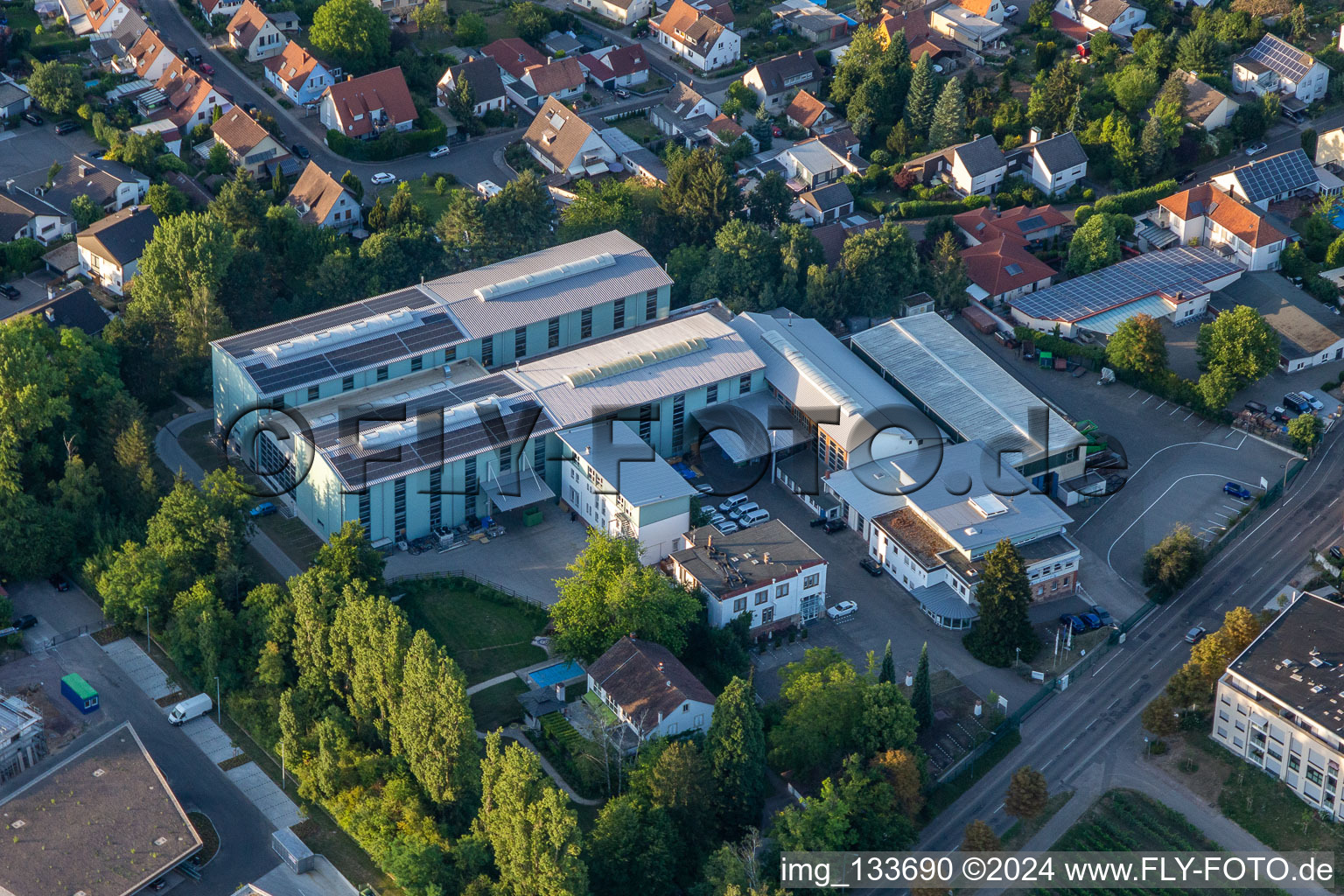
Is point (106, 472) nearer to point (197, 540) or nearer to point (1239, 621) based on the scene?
point (197, 540)

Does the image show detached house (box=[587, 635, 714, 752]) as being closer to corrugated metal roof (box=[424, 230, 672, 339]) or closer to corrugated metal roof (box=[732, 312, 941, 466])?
corrugated metal roof (box=[732, 312, 941, 466])

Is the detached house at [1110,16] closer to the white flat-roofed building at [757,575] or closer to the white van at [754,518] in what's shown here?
the white van at [754,518]

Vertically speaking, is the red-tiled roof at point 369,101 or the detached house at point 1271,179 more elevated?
the red-tiled roof at point 369,101

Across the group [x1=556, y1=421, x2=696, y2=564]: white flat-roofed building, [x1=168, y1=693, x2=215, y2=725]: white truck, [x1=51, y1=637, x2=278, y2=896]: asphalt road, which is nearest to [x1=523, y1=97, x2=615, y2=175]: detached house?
[x1=556, y1=421, x2=696, y2=564]: white flat-roofed building

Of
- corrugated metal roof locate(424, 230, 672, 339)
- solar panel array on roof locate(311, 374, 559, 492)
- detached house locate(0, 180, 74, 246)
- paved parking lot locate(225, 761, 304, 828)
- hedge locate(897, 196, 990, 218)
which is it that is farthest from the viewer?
hedge locate(897, 196, 990, 218)

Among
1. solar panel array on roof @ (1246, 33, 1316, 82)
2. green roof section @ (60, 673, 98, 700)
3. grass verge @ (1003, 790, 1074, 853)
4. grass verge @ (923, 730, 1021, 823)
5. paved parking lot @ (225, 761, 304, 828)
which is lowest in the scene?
grass verge @ (1003, 790, 1074, 853)

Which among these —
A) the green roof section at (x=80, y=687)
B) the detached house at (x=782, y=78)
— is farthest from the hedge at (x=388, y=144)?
the green roof section at (x=80, y=687)
